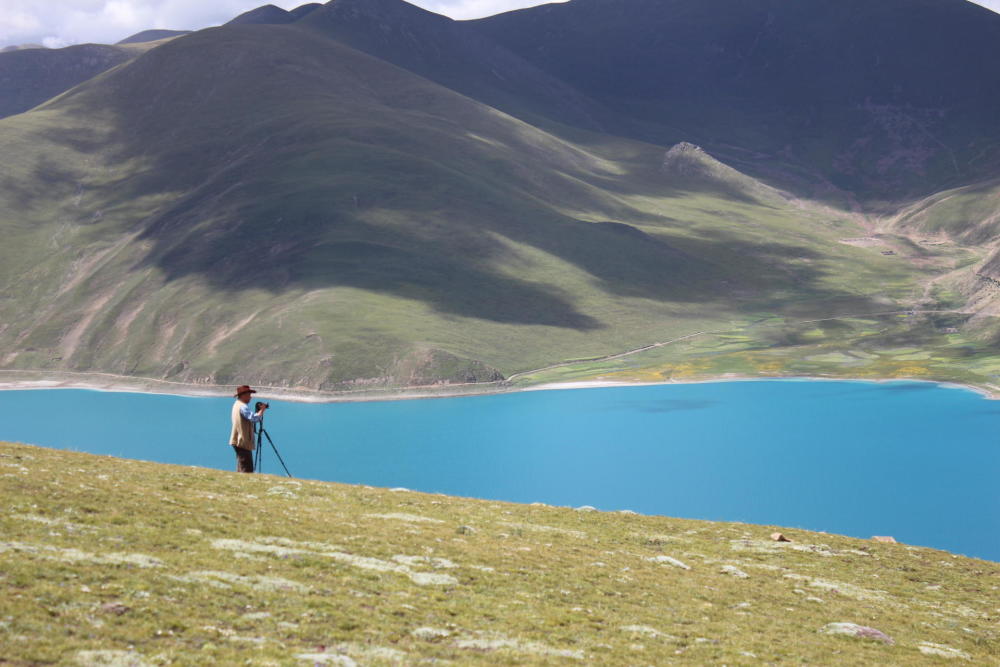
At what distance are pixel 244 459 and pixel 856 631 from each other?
27190mm

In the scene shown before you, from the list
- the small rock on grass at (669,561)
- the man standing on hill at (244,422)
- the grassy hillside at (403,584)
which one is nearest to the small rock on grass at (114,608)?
the grassy hillside at (403,584)

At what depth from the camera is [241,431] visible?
1564 inches

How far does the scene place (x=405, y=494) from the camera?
141 ft

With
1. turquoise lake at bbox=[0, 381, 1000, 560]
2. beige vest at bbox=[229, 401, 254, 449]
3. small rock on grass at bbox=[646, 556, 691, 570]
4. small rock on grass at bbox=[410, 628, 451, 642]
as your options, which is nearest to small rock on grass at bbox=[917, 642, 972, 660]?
small rock on grass at bbox=[646, 556, 691, 570]

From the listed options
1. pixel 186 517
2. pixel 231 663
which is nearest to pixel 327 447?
pixel 186 517

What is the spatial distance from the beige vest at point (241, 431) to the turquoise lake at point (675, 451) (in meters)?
82.3

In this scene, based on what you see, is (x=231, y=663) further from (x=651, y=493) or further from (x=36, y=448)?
(x=651, y=493)

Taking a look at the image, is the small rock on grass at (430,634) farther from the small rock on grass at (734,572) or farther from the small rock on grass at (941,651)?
the small rock on grass at (734,572)

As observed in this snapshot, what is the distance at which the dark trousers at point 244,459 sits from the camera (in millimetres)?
40906

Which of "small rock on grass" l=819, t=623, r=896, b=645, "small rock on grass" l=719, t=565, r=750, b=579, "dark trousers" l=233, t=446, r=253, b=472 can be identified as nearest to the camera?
"small rock on grass" l=819, t=623, r=896, b=645

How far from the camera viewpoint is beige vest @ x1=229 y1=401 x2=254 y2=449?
39.4 m

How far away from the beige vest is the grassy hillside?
1558 millimetres

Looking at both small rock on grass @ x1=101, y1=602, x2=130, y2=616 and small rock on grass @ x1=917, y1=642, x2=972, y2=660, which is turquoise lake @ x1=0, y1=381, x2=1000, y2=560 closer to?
small rock on grass @ x1=917, y1=642, x2=972, y2=660

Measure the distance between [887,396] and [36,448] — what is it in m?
185
